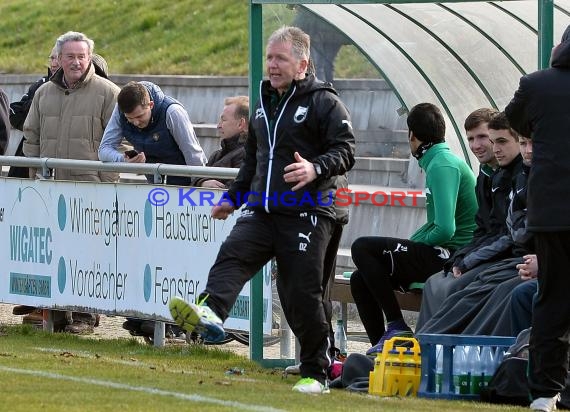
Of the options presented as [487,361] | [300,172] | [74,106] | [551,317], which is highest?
[74,106]

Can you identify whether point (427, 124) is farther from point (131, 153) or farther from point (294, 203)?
point (131, 153)

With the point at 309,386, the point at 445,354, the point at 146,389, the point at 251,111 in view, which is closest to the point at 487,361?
the point at 445,354

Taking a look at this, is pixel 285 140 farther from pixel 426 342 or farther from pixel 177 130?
pixel 177 130

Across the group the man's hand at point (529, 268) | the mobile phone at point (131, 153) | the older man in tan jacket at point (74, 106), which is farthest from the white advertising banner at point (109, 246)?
the man's hand at point (529, 268)

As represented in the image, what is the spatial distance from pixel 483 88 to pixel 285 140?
11.6ft

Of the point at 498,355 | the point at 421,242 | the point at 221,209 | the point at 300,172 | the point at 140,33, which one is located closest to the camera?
the point at 300,172

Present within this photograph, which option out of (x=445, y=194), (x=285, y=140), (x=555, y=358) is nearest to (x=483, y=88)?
(x=445, y=194)

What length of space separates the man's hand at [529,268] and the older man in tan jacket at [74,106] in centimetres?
494

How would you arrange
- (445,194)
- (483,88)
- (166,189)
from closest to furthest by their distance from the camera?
(445,194)
(166,189)
(483,88)

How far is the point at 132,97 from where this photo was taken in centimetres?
1157

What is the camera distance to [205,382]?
895cm

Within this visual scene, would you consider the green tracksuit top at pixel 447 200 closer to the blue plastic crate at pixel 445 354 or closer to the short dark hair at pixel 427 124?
the short dark hair at pixel 427 124

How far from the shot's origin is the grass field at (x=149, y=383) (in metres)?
7.85

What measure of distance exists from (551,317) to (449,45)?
4358 mm
